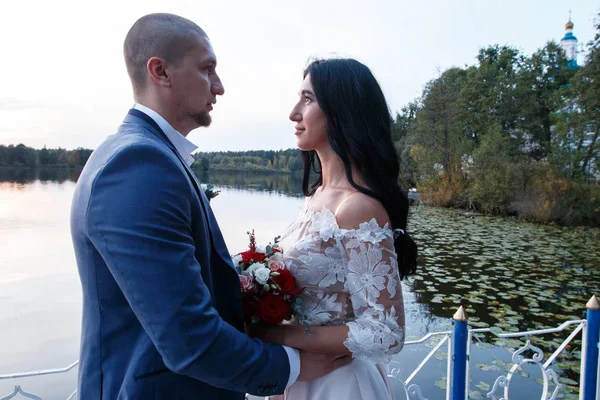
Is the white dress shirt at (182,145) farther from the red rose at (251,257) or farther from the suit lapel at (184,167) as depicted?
the red rose at (251,257)

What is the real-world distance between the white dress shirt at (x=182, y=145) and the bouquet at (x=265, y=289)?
0.47ft

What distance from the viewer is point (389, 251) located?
1675 millimetres

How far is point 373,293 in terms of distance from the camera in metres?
1.62

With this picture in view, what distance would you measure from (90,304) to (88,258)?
0.43 feet

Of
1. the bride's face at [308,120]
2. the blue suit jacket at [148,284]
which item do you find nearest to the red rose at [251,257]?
the blue suit jacket at [148,284]

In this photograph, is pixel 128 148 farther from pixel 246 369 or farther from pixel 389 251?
pixel 389 251

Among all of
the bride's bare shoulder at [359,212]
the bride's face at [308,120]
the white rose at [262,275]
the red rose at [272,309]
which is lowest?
the red rose at [272,309]

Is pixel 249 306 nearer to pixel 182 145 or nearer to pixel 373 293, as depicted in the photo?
pixel 373 293

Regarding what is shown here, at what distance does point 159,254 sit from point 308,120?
1.10 m

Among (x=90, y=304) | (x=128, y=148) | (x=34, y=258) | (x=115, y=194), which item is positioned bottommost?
(x=34, y=258)

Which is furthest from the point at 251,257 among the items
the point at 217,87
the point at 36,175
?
the point at 36,175

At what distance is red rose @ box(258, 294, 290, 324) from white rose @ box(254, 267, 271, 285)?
0.07m

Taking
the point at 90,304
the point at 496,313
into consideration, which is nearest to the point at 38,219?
the point at 496,313

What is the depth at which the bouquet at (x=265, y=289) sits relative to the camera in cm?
149
